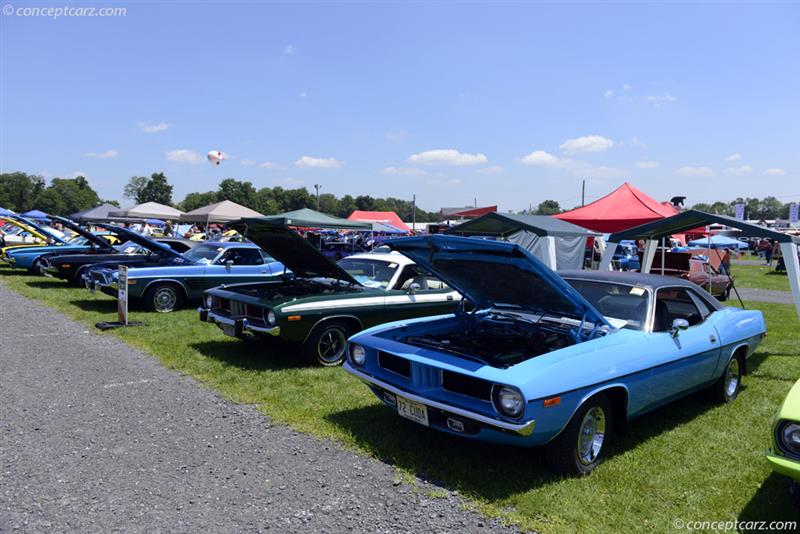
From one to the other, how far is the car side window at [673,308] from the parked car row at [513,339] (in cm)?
2

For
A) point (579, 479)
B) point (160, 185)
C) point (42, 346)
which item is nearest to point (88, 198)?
point (160, 185)

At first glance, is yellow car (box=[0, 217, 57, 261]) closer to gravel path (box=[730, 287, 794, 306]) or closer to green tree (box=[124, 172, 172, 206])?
gravel path (box=[730, 287, 794, 306])

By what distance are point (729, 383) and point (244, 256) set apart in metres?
8.93

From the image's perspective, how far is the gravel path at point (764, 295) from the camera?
14.7m

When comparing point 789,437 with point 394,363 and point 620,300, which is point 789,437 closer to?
point 620,300

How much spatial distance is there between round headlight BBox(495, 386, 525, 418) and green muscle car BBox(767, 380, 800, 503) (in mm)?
1431

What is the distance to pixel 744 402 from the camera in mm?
5672

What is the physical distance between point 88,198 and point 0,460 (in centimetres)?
11498

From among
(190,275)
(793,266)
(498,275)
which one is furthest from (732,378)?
(190,275)

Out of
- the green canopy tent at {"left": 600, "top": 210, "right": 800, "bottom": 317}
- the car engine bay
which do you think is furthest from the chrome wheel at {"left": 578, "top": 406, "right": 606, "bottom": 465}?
the green canopy tent at {"left": 600, "top": 210, "right": 800, "bottom": 317}

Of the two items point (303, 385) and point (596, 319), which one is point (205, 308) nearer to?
point (303, 385)

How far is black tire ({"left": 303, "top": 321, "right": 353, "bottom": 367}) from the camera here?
672 cm

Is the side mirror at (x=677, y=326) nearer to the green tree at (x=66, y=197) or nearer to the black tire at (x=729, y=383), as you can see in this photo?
the black tire at (x=729, y=383)

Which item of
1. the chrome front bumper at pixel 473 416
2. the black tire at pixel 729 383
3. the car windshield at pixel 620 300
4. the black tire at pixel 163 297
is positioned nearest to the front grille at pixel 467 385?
the chrome front bumper at pixel 473 416
